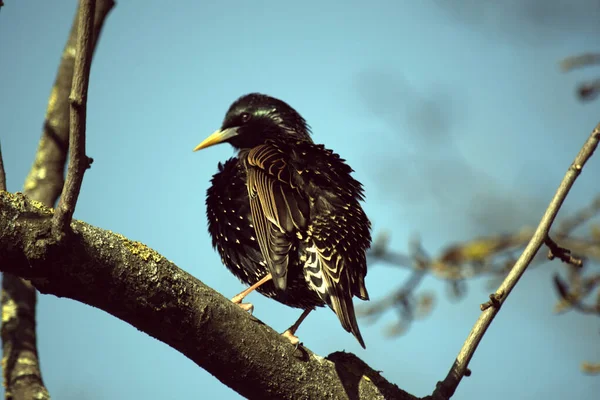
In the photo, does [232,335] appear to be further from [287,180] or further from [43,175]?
[43,175]

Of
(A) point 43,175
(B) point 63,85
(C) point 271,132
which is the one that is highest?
(C) point 271,132

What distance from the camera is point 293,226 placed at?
427 centimetres

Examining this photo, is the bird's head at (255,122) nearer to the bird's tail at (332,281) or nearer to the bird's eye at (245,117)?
the bird's eye at (245,117)

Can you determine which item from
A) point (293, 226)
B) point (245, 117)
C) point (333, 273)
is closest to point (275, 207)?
point (293, 226)

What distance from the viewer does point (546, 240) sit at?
3.45m

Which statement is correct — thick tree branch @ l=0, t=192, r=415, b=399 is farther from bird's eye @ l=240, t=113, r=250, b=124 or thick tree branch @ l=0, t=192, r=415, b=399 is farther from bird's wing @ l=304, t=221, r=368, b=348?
bird's eye @ l=240, t=113, r=250, b=124

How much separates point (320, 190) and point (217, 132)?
1827 mm

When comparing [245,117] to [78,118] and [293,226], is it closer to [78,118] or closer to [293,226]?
[293,226]

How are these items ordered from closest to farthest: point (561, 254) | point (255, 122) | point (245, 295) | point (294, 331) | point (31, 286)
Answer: point (561, 254)
point (294, 331)
point (245, 295)
point (31, 286)
point (255, 122)

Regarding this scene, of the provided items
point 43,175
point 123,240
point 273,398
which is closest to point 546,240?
point 273,398

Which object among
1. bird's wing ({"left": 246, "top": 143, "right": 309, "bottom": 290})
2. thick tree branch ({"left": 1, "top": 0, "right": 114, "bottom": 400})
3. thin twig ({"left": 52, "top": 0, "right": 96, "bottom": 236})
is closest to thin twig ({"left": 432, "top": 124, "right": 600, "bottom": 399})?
bird's wing ({"left": 246, "top": 143, "right": 309, "bottom": 290})

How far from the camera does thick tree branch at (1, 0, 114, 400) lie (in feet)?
14.2

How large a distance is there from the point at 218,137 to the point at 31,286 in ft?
6.63

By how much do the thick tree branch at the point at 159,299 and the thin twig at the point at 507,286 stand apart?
0.49 meters
